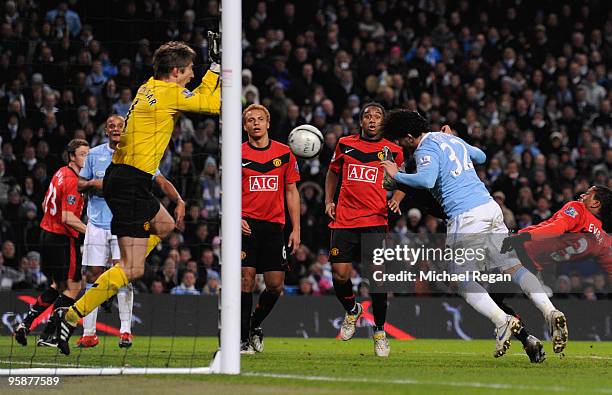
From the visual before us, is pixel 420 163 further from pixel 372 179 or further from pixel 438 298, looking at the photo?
pixel 438 298

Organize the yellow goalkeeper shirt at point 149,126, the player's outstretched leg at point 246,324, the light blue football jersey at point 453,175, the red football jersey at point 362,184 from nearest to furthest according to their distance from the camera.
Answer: the yellow goalkeeper shirt at point 149,126, the light blue football jersey at point 453,175, the player's outstretched leg at point 246,324, the red football jersey at point 362,184

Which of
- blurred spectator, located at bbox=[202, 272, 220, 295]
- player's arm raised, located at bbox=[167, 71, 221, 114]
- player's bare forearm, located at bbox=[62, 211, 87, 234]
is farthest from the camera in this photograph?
blurred spectator, located at bbox=[202, 272, 220, 295]

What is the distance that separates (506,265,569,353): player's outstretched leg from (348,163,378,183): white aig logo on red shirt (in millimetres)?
2200

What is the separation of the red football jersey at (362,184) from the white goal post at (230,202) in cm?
361

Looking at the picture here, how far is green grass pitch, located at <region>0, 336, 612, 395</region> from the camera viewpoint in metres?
7.27

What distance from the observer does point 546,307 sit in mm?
9727

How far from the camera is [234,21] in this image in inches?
322

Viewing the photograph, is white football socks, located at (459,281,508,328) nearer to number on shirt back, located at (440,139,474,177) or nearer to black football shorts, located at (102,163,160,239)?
number on shirt back, located at (440,139,474,177)

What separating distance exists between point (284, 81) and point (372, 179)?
9.66 meters

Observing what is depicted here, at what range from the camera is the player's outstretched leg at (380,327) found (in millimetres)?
11211

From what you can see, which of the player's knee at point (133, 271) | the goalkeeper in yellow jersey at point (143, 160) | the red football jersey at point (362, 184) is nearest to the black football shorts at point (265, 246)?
the red football jersey at point (362, 184)

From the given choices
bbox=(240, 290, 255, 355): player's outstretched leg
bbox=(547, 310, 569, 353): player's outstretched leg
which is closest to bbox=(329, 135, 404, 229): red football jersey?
bbox=(240, 290, 255, 355): player's outstretched leg

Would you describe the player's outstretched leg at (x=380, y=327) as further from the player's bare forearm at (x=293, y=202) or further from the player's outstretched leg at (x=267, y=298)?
the player's bare forearm at (x=293, y=202)

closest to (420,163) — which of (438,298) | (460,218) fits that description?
(460,218)
